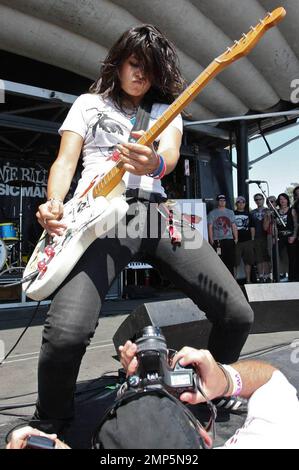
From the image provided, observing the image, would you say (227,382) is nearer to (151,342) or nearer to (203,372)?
(203,372)

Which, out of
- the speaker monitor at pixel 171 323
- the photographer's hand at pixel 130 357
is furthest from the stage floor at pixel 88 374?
the photographer's hand at pixel 130 357

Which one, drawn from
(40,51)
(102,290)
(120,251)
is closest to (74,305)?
(102,290)

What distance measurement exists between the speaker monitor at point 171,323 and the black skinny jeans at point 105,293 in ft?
2.96

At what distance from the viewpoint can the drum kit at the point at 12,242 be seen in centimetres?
771

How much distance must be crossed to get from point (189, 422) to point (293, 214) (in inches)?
285

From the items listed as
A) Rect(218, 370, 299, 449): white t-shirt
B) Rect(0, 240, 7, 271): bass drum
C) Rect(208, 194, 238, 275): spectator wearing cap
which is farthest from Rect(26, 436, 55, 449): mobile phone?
Rect(208, 194, 238, 275): spectator wearing cap

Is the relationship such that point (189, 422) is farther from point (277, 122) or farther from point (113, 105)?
point (277, 122)

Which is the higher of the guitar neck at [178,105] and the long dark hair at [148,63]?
the long dark hair at [148,63]

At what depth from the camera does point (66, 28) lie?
6781 millimetres

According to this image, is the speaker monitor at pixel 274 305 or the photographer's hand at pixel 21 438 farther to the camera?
the speaker monitor at pixel 274 305

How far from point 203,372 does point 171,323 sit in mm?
2147

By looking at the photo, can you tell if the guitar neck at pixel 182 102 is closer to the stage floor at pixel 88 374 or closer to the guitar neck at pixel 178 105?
the guitar neck at pixel 178 105

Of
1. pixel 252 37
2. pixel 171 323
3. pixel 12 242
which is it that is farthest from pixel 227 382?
pixel 12 242

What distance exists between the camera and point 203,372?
979 millimetres
